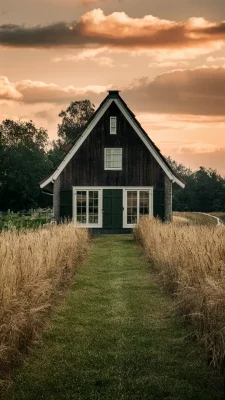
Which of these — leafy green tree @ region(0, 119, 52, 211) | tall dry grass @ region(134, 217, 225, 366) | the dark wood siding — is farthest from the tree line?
tall dry grass @ region(134, 217, 225, 366)

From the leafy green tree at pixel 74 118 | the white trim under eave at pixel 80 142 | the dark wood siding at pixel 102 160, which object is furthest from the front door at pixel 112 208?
the leafy green tree at pixel 74 118

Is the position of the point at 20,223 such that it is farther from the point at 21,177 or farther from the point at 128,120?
the point at 21,177

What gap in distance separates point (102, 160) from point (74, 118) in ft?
141

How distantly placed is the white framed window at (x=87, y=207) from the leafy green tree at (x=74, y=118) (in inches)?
1636

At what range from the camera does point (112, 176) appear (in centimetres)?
3216

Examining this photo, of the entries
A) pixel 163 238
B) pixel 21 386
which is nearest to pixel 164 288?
pixel 163 238

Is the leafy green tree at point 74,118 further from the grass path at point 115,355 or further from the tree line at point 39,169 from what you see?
the grass path at point 115,355

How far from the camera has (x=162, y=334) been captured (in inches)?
369

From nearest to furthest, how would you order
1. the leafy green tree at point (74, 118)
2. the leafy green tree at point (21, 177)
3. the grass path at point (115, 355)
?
the grass path at point (115, 355)
the leafy green tree at point (21, 177)
the leafy green tree at point (74, 118)

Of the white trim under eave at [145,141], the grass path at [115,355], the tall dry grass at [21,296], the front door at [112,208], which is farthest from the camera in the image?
the front door at [112,208]

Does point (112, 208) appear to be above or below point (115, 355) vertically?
above

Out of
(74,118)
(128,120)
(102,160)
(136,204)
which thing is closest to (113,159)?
(102,160)

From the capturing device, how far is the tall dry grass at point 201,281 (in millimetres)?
7781

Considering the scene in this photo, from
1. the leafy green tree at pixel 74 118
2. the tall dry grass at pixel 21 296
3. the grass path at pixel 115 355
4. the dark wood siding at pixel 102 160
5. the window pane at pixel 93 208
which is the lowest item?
the grass path at pixel 115 355
